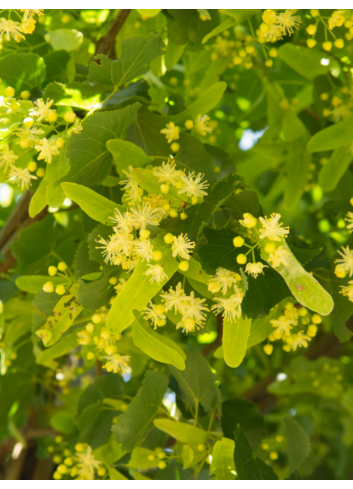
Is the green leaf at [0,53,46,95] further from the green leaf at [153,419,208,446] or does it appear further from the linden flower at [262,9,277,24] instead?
the green leaf at [153,419,208,446]

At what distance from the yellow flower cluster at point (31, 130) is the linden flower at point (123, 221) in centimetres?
15

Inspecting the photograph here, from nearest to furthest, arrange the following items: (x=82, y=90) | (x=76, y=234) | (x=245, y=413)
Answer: (x=82, y=90) → (x=245, y=413) → (x=76, y=234)

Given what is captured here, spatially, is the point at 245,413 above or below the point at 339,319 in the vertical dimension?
below

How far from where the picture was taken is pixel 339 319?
0.84m

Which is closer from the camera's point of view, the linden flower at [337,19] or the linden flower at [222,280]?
the linden flower at [222,280]

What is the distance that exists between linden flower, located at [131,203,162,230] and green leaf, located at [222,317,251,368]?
0.19 metres

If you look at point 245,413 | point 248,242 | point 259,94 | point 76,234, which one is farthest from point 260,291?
Answer: point 259,94

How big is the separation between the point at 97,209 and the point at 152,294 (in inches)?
6.3

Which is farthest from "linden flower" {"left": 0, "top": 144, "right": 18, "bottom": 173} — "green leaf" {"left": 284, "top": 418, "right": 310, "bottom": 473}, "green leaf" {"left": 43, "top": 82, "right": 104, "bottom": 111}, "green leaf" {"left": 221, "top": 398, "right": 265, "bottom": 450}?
"green leaf" {"left": 284, "top": 418, "right": 310, "bottom": 473}

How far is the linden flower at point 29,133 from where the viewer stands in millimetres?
733

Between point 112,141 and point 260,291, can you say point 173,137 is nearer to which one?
point 112,141

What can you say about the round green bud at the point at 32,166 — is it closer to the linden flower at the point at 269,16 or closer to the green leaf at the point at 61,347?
the green leaf at the point at 61,347

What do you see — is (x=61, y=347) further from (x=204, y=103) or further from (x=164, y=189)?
(x=204, y=103)

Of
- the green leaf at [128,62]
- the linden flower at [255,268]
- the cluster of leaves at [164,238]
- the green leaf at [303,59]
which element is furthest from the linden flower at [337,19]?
the linden flower at [255,268]
